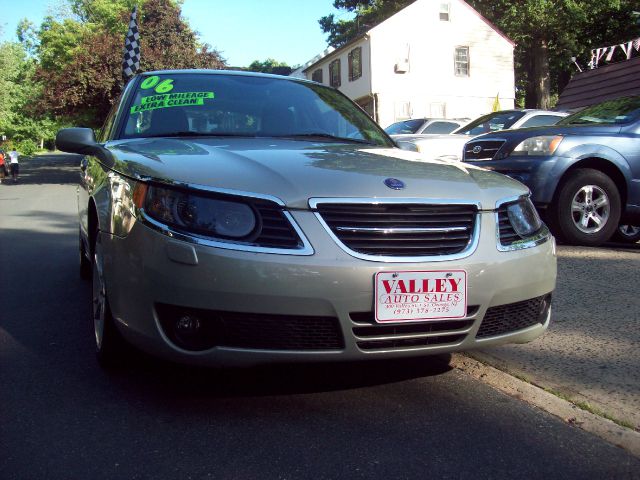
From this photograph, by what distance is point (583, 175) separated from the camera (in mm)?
6516

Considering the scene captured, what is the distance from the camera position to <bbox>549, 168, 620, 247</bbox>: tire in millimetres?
6504

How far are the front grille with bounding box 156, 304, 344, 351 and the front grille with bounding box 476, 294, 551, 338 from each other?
0.69 m

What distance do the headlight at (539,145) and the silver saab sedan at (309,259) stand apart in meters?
3.74

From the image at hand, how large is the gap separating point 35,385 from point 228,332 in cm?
124

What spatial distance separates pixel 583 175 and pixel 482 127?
497cm

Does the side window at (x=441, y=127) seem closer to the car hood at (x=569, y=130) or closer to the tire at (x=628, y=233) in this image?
the tire at (x=628, y=233)

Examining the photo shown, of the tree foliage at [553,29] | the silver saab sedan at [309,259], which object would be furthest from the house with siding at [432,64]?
the silver saab sedan at [309,259]

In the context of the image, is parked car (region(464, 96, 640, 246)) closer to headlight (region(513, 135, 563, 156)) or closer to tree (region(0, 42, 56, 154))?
headlight (region(513, 135, 563, 156))

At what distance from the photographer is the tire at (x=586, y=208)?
21.3 feet

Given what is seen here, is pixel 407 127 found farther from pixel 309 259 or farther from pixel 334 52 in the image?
pixel 334 52

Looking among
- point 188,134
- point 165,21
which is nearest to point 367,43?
point 165,21

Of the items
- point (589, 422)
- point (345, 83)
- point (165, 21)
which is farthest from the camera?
point (345, 83)

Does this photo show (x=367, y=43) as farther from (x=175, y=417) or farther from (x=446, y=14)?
(x=175, y=417)

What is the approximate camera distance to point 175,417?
8.87ft
